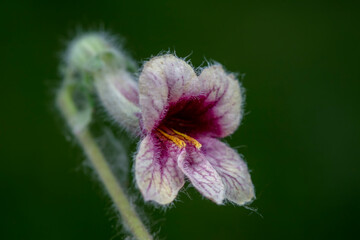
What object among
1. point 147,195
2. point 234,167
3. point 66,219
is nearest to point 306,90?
point 66,219

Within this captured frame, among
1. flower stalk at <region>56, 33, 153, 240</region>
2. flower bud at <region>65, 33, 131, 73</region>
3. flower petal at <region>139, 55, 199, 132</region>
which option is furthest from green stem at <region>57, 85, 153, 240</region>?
flower petal at <region>139, 55, 199, 132</region>

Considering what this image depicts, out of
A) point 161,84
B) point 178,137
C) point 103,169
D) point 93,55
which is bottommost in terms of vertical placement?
point 178,137

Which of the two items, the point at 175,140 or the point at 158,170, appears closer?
the point at 158,170

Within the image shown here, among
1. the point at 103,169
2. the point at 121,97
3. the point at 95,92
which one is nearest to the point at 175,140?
the point at 121,97

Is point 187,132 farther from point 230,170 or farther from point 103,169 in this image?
point 103,169

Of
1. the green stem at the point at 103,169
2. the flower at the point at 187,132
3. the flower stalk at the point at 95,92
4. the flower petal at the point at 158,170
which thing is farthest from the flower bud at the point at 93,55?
the flower petal at the point at 158,170

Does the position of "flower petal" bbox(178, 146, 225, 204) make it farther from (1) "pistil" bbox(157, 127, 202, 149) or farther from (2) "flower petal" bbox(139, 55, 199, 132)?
(2) "flower petal" bbox(139, 55, 199, 132)
